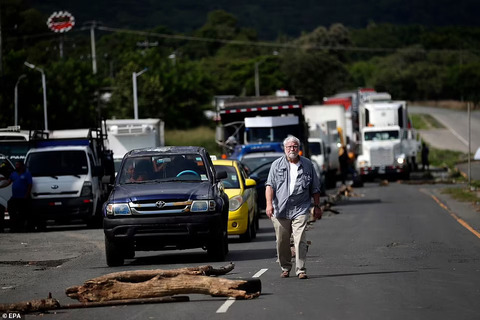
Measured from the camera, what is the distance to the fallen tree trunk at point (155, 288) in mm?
12594

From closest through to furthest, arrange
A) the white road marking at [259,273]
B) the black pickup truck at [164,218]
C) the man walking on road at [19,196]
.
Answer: the white road marking at [259,273] → the black pickup truck at [164,218] → the man walking on road at [19,196]

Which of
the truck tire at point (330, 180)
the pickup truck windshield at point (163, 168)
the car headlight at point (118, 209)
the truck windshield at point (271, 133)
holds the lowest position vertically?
the truck tire at point (330, 180)

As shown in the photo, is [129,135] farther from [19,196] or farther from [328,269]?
[328,269]

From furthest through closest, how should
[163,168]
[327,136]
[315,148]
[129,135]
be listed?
[327,136], [315,148], [129,135], [163,168]

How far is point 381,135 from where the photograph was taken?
54.2m

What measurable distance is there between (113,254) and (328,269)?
360cm

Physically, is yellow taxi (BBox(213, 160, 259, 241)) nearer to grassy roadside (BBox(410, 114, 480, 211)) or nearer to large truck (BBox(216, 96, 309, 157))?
grassy roadside (BBox(410, 114, 480, 211))

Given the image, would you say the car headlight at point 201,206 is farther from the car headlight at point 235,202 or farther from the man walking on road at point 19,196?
the man walking on road at point 19,196

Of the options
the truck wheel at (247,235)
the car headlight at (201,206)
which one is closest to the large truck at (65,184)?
the truck wheel at (247,235)

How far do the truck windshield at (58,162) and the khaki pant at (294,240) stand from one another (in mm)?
→ 13791

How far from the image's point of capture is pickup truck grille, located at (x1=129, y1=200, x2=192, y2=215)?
17000 mm

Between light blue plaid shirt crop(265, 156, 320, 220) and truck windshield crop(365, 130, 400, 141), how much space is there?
39.4 m

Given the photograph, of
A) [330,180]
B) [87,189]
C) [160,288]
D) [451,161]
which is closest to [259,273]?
[160,288]

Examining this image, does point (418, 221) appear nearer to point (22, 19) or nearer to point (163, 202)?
point (163, 202)
